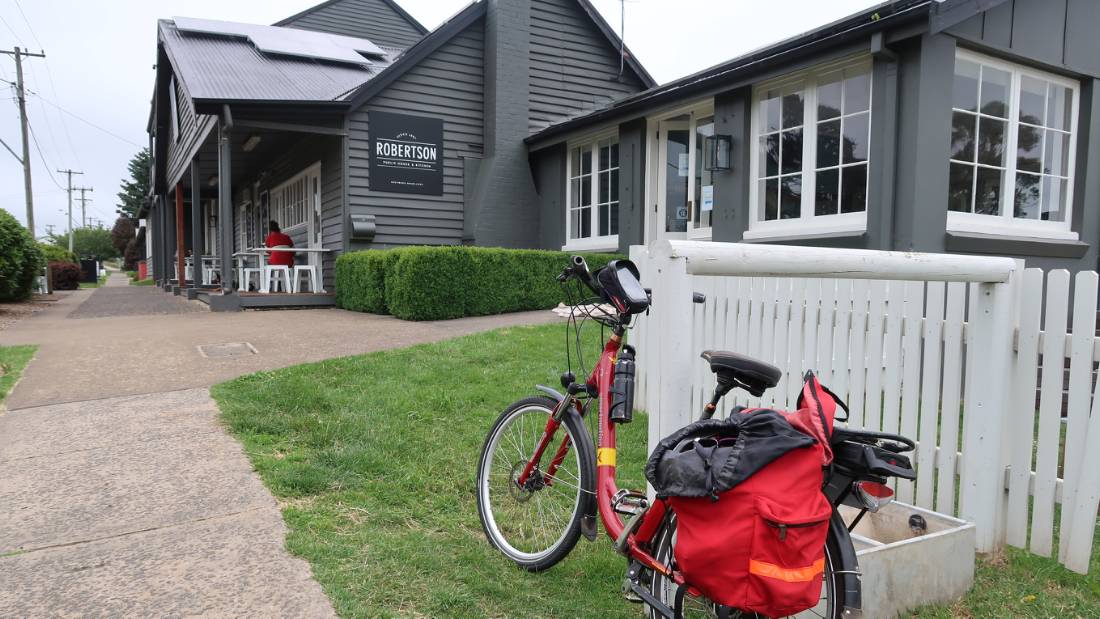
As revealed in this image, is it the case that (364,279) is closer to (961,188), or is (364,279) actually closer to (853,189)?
(853,189)

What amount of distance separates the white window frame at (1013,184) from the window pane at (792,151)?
150 cm

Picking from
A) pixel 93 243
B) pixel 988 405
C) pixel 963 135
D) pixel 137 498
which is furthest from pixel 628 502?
pixel 93 243

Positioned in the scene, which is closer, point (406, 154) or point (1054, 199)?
point (1054, 199)

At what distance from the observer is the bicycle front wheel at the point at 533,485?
255 centimetres

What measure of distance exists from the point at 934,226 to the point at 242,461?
6154mm

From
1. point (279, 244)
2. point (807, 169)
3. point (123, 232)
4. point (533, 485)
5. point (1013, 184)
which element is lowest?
point (533, 485)

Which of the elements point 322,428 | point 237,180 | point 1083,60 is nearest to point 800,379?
point 322,428

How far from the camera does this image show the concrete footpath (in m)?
2.38

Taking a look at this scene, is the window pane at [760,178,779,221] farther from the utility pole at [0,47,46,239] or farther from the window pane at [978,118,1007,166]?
the utility pole at [0,47,46,239]

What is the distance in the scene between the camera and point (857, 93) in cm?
724

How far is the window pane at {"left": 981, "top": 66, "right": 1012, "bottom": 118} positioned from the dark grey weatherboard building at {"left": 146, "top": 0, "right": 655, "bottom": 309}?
24.5 feet

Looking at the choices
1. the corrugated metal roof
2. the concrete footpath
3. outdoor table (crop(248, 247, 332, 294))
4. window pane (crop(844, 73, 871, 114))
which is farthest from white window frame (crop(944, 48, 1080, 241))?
outdoor table (crop(248, 247, 332, 294))

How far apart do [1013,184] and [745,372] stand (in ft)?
23.4

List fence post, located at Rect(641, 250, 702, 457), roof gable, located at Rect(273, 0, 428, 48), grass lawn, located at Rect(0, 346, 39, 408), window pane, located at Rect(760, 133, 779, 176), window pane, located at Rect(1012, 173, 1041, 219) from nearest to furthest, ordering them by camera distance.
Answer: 1. fence post, located at Rect(641, 250, 702, 457)
2. grass lawn, located at Rect(0, 346, 39, 408)
3. window pane, located at Rect(1012, 173, 1041, 219)
4. window pane, located at Rect(760, 133, 779, 176)
5. roof gable, located at Rect(273, 0, 428, 48)
